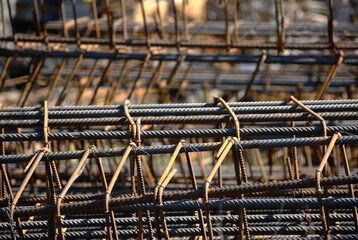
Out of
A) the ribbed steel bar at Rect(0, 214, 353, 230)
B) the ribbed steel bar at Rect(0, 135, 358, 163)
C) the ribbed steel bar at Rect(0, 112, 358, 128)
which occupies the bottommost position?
the ribbed steel bar at Rect(0, 214, 353, 230)

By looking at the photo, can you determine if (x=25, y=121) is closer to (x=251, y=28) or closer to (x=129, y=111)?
(x=129, y=111)

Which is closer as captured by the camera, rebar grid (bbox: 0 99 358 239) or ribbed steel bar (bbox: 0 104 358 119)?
rebar grid (bbox: 0 99 358 239)

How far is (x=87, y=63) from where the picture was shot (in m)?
8.51

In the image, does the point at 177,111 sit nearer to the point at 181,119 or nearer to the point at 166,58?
the point at 181,119

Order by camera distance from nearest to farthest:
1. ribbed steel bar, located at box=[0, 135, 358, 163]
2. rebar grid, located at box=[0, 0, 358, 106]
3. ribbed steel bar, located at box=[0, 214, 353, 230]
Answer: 1. ribbed steel bar, located at box=[0, 135, 358, 163]
2. ribbed steel bar, located at box=[0, 214, 353, 230]
3. rebar grid, located at box=[0, 0, 358, 106]

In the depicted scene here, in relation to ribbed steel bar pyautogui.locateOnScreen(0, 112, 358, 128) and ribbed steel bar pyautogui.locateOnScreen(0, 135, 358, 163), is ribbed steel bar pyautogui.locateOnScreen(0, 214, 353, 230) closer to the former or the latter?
ribbed steel bar pyautogui.locateOnScreen(0, 135, 358, 163)

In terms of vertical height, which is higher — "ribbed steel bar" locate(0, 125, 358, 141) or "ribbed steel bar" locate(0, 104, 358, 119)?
"ribbed steel bar" locate(0, 104, 358, 119)

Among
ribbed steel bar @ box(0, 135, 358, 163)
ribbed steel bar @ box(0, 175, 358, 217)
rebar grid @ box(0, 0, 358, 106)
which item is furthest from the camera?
rebar grid @ box(0, 0, 358, 106)

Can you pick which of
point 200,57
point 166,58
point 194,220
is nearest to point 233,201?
point 194,220

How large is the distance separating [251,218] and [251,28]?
5.47 m

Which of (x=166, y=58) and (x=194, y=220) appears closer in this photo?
(x=194, y=220)

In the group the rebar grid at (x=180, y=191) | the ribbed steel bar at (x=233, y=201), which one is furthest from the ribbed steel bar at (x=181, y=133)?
the ribbed steel bar at (x=233, y=201)

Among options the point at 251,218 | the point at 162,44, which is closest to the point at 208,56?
the point at 162,44

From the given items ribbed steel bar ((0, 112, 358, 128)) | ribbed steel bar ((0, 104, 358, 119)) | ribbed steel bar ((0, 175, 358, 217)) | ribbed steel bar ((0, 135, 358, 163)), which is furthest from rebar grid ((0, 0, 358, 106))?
ribbed steel bar ((0, 175, 358, 217))
